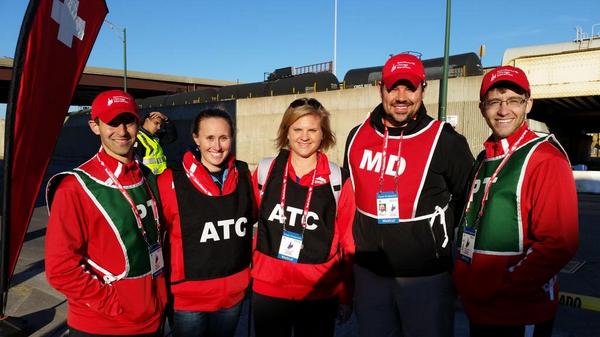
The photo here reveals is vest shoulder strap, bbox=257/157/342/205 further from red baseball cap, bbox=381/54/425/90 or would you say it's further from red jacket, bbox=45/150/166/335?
red jacket, bbox=45/150/166/335

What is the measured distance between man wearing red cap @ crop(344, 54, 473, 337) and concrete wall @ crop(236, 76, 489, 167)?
31.6 feet

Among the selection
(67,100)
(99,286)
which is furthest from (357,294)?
(67,100)

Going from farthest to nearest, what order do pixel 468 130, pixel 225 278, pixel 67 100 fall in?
1. pixel 468 130
2. pixel 67 100
3. pixel 225 278

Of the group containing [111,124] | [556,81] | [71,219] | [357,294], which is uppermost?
[556,81]

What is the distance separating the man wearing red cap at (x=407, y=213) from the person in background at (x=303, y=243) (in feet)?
0.45

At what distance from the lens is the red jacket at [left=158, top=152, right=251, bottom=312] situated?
7.84ft

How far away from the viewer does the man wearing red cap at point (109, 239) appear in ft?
6.34

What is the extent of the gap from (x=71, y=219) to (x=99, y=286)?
36 cm

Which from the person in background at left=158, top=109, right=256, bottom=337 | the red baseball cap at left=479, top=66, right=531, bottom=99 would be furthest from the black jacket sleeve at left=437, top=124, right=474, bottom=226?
the person in background at left=158, top=109, right=256, bottom=337

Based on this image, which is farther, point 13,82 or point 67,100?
point 67,100

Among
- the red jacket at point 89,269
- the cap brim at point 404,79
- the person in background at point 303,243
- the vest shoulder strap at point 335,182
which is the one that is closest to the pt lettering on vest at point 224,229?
the person in background at point 303,243

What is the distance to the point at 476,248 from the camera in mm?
2160

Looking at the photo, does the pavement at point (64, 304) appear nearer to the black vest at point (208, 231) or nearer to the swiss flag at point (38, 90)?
the swiss flag at point (38, 90)

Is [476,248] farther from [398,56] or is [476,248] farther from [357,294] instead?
[398,56]
